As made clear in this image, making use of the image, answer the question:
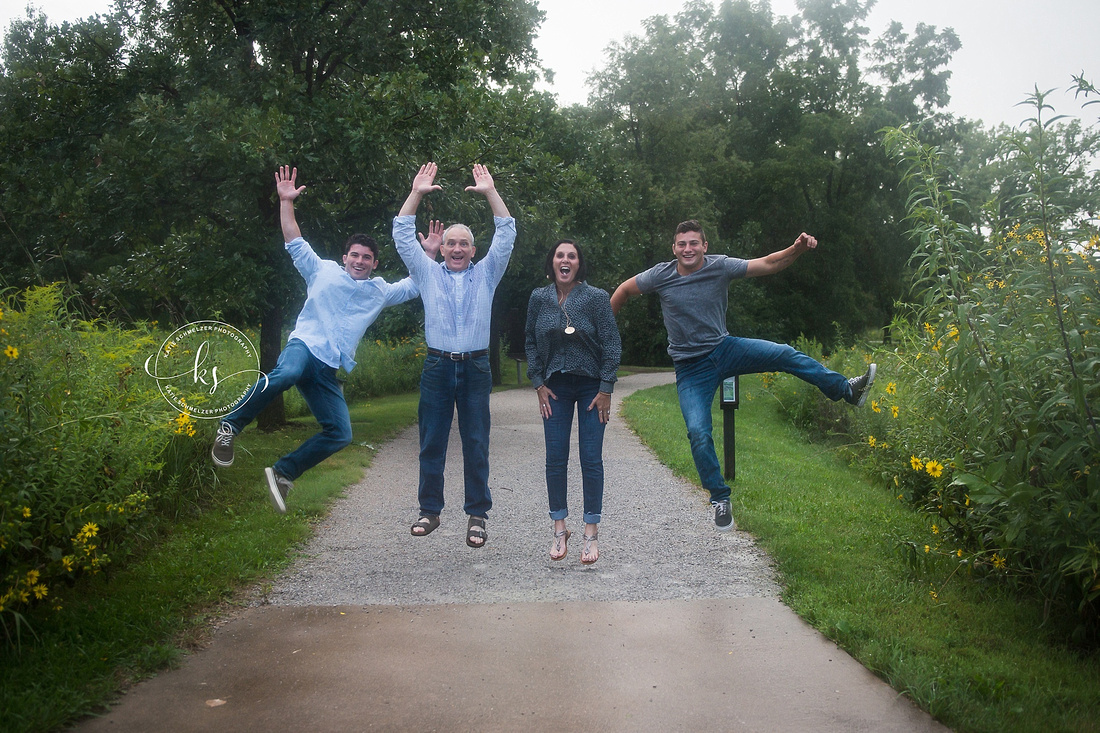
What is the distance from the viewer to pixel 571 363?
5973 mm

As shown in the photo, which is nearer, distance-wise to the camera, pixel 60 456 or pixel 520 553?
pixel 60 456

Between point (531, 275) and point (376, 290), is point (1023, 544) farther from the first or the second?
point (531, 275)

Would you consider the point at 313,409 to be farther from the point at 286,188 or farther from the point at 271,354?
the point at 271,354

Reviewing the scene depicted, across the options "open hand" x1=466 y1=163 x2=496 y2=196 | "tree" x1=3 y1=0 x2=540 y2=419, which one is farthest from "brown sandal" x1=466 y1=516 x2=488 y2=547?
"tree" x1=3 y1=0 x2=540 y2=419

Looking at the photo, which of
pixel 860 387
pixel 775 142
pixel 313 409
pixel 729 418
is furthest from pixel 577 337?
pixel 775 142

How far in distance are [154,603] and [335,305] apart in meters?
2.24

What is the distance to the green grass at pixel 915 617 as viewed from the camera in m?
3.95

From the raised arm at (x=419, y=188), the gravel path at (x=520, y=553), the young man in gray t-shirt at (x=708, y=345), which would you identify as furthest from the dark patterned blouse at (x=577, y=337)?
the gravel path at (x=520, y=553)

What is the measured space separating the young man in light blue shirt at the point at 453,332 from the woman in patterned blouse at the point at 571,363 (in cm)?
36

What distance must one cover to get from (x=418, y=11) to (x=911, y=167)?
9.91m

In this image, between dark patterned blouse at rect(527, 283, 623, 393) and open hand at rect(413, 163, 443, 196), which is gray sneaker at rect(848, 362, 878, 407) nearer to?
dark patterned blouse at rect(527, 283, 623, 393)

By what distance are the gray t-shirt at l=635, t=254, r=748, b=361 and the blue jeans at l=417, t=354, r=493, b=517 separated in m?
1.40

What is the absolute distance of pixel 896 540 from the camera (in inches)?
250

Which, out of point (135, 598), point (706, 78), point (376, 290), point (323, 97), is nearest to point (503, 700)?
point (135, 598)
